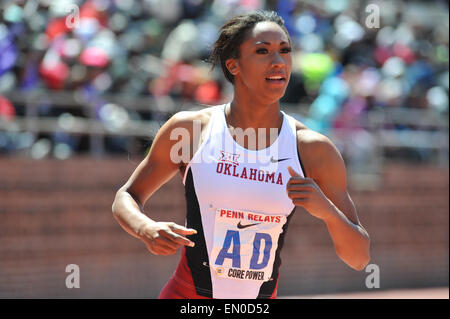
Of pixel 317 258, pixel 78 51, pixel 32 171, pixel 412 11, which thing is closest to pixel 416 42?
pixel 412 11

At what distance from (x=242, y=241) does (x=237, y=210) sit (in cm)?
17

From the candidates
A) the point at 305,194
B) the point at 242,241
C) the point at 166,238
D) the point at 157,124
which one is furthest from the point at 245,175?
the point at 157,124

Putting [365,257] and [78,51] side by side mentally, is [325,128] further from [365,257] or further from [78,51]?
[365,257]

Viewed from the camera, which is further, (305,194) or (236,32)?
(236,32)

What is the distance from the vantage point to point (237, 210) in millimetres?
4004

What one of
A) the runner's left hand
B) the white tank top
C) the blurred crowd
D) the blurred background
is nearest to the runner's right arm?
the white tank top

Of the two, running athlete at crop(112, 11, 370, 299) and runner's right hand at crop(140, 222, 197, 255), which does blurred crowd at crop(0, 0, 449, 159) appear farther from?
runner's right hand at crop(140, 222, 197, 255)

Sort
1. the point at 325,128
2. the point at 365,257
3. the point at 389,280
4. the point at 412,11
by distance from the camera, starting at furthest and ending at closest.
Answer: the point at 412,11 → the point at 389,280 → the point at 325,128 → the point at 365,257

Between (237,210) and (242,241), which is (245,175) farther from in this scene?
(242,241)

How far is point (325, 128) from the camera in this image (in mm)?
10234

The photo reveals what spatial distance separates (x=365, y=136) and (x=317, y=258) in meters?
1.84

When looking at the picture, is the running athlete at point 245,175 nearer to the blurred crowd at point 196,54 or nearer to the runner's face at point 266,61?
the runner's face at point 266,61

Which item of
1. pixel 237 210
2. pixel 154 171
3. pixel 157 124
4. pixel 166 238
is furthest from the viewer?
pixel 157 124

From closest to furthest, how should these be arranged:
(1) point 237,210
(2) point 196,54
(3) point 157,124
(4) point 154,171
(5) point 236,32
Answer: (1) point 237,210, (4) point 154,171, (5) point 236,32, (3) point 157,124, (2) point 196,54
